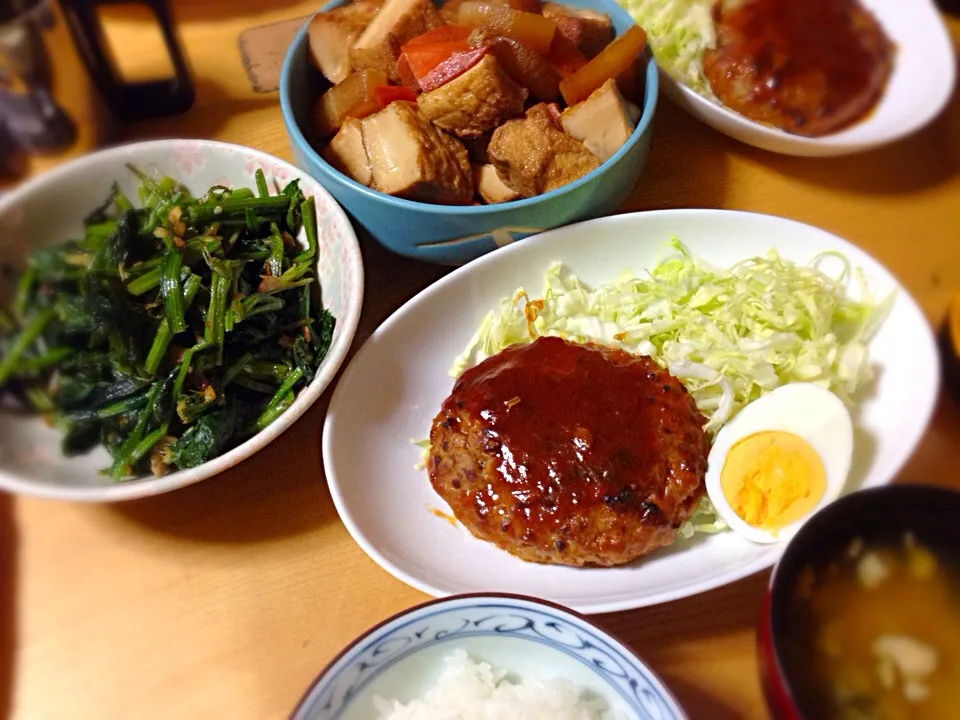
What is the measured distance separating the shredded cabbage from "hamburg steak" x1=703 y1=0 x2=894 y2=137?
1.0 inches

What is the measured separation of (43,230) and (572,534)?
0.80 meters

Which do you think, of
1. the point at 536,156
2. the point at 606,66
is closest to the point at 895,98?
the point at 606,66

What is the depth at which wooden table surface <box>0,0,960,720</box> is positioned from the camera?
2.46 ft

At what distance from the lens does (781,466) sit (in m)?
0.83

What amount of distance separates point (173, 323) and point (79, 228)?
21 cm

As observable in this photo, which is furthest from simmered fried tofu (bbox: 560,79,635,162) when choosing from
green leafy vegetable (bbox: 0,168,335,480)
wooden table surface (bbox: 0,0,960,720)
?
green leafy vegetable (bbox: 0,168,335,480)

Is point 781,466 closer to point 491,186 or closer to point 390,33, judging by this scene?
point 491,186

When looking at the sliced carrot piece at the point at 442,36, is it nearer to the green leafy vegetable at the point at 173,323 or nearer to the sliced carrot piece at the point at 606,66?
the sliced carrot piece at the point at 606,66

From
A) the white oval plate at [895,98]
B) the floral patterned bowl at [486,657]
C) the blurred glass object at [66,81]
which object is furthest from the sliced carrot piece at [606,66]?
the floral patterned bowl at [486,657]

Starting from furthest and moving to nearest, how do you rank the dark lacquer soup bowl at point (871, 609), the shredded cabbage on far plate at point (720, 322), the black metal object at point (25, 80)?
the shredded cabbage on far plate at point (720, 322)
the black metal object at point (25, 80)
the dark lacquer soup bowl at point (871, 609)

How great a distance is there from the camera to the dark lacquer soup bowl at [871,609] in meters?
0.62

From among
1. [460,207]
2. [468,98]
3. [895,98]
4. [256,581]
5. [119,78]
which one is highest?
[119,78]

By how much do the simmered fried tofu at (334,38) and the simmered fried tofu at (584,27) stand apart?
32 cm

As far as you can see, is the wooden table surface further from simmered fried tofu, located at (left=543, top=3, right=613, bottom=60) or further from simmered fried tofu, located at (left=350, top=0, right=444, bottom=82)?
simmered fried tofu, located at (left=543, top=3, right=613, bottom=60)
